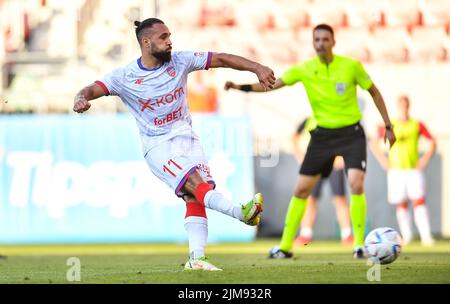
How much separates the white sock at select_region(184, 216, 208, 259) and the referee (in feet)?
8.27

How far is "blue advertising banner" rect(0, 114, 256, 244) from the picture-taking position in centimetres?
1633

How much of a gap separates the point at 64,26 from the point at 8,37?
1126 millimetres

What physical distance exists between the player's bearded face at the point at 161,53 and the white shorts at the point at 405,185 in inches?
331

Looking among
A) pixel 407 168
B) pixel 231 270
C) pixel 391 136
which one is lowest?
pixel 231 270

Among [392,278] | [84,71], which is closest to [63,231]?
[84,71]

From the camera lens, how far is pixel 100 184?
16.5 m

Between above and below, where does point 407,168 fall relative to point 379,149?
below

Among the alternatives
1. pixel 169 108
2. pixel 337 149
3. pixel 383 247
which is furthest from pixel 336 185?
pixel 169 108

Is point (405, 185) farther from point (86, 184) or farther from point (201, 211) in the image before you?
point (201, 211)

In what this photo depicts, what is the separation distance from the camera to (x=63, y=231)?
1636 centimetres

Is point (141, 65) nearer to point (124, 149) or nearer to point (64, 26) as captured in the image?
point (124, 149)

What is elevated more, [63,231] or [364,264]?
[63,231]

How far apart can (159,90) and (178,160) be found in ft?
1.77
